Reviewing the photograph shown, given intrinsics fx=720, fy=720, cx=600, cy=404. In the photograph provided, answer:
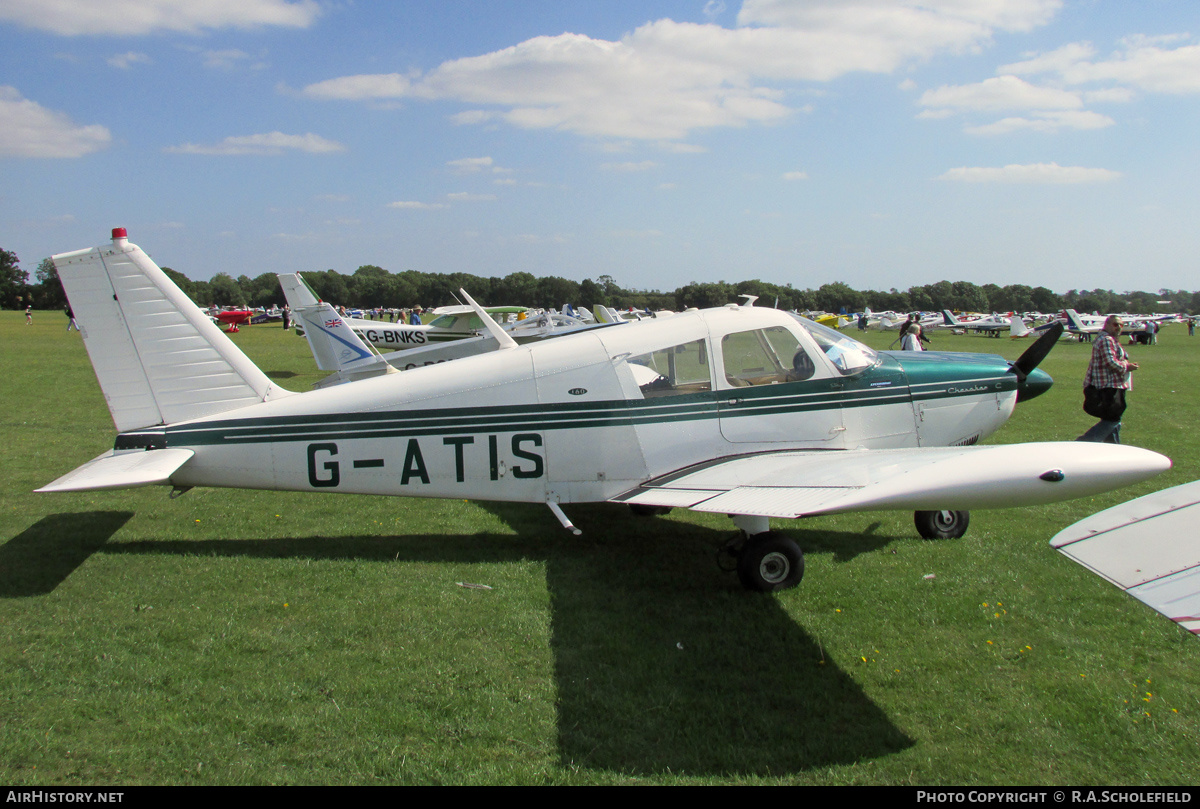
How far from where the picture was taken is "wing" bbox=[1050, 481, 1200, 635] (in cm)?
246

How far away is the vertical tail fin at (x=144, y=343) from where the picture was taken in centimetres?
554

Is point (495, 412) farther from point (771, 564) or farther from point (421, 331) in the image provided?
point (421, 331)

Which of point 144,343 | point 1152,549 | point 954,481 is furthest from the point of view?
point 144,343

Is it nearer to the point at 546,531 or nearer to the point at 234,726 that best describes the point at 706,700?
the point at 234,726

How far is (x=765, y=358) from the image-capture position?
606cm

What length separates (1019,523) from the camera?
266 inches

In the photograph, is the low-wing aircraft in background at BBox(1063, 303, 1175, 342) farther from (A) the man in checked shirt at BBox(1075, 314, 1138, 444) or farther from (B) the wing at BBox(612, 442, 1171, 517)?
(B) the wing at BBox(612, 442, 1171, 517)

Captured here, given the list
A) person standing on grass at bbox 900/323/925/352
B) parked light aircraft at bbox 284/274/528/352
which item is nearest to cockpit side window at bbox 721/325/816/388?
person standing on grass at bbox 900/323/925/352

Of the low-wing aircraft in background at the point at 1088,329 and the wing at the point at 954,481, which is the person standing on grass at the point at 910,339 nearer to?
the wing at the point at 954,481

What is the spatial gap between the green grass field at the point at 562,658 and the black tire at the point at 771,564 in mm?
139

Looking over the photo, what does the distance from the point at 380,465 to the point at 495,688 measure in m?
2.38

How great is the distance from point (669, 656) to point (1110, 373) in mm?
7743

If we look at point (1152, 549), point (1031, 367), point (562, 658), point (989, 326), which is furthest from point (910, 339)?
point (989, 326)
